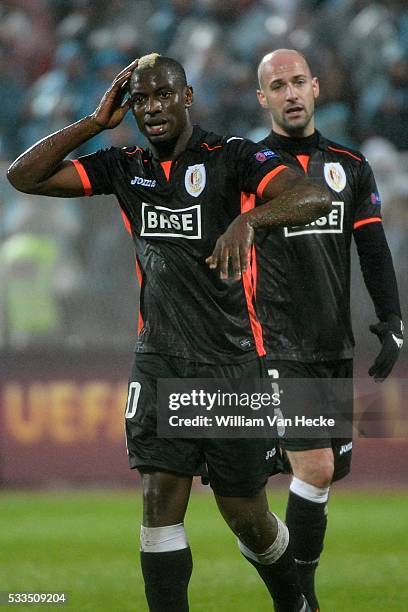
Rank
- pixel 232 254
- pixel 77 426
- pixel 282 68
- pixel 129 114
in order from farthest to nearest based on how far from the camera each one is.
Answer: pixel 129 114, pixel 77 426, pixel 282 68, pixel 232 254

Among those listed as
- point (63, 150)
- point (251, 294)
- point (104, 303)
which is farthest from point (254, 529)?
point (104, 303)

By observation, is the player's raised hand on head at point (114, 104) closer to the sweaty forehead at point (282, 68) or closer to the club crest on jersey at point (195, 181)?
the club crest on jersey at point (195, 181)

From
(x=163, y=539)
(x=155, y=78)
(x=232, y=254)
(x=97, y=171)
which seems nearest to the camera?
(x=232, y=254)

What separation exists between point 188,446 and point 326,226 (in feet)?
5.10

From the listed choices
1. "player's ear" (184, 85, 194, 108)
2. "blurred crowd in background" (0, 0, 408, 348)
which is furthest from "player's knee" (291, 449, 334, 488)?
"blurred crowd in background" (0, 0, 408, 348)

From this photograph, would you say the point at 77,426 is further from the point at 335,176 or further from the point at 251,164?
the point at 251,164

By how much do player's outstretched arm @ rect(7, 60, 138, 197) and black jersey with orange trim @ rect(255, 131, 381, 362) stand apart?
1224 millimetres

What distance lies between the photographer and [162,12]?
12875mm

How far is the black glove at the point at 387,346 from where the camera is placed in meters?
5.22

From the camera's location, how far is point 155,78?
4.27 m

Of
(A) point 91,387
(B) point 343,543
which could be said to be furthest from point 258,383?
(A) point 91,387

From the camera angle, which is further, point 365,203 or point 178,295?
point 365,203

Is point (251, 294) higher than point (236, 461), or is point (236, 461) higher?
point (251, 294)

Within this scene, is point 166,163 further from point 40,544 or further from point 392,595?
point 40,544
